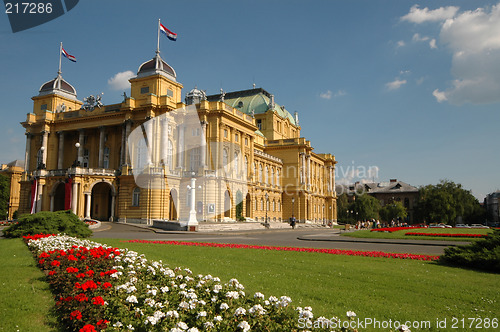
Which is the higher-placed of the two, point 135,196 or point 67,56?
point 67,56

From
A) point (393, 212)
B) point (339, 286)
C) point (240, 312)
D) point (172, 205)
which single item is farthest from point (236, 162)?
point (240, 312)

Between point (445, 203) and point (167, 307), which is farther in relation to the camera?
point (445, 203)

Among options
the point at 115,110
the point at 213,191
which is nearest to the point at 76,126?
the point at 115,110

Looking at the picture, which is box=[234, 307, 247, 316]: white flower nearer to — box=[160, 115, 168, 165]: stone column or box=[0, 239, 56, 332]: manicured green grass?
box=[0, 239, 56, 332]: manicured green grass

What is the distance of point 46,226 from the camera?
2198cm

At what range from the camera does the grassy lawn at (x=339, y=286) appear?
7465 millimetres

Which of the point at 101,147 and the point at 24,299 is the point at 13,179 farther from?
the point at 24,299

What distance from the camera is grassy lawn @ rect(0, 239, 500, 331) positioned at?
7465 mm

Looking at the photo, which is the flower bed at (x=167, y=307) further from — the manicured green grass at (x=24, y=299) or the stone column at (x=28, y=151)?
the stone column at (x=28, y=151)

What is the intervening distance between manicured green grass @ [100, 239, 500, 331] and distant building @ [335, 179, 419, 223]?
106m

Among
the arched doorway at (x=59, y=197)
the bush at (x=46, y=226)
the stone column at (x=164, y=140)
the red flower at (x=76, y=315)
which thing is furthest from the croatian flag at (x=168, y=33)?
the red flower at (x=76, y=315)

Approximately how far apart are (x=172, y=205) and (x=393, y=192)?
8956 cm

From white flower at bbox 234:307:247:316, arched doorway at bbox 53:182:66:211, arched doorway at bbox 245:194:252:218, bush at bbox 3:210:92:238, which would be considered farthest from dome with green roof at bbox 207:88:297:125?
white flower at bbox 234:307:247:316

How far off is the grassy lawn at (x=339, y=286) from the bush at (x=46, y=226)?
279 inches
